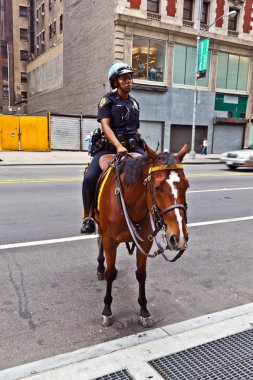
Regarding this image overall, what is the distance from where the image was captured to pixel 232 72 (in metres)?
32.1

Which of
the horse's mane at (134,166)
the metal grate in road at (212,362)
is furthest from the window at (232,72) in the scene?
the metal grate in road at (212,362)

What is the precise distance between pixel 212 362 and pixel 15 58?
62.7 metres

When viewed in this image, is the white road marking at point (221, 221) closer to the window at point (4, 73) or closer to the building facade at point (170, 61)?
the building facade at point (170, 61)

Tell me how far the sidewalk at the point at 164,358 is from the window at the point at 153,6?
2932 cm

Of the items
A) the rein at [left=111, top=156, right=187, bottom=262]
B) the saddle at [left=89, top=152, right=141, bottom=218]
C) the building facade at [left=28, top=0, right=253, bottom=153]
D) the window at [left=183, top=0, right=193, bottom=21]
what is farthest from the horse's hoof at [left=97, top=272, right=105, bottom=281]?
the window at [left=183, top=0, right=193, bottom=21]

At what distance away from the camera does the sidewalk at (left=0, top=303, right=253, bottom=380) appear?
2787 mm

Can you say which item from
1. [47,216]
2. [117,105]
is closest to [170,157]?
[117,105]

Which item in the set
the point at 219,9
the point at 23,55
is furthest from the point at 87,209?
the point at 23,55

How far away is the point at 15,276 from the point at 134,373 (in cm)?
252

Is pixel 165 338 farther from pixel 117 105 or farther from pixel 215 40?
pixel 215 40

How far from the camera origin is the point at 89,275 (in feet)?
15.9

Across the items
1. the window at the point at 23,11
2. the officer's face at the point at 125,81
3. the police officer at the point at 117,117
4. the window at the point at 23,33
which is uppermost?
the window at the point at 23,11

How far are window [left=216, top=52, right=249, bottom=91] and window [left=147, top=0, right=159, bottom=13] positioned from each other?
737 centimetres

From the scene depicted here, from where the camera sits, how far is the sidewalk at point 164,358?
2787 mm
